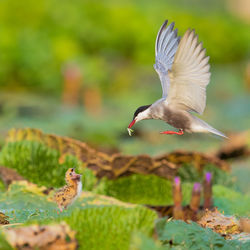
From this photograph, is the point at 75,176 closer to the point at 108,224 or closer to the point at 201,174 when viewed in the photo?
the point at 108,224

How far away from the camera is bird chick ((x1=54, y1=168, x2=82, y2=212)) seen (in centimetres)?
278

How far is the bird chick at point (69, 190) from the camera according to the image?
2.78m

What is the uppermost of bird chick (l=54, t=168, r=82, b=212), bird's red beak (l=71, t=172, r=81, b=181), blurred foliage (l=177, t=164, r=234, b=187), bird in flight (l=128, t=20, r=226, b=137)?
bird in flight (l=128, t=20, r=226, b=137)

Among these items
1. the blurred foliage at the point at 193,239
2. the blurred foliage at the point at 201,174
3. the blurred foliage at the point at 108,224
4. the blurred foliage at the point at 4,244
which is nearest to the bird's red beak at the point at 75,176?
the blurred foliage at the point at 108,224

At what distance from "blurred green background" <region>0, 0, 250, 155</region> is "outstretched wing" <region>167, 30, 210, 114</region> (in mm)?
4726

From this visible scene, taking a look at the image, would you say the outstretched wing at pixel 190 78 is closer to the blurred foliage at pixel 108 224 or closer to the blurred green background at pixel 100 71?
the blurred foliage at pixel 108 224

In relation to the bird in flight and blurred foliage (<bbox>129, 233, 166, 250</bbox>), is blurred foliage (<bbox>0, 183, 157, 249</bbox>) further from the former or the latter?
the bird in flight

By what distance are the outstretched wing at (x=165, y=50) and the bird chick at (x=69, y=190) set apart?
57 cm

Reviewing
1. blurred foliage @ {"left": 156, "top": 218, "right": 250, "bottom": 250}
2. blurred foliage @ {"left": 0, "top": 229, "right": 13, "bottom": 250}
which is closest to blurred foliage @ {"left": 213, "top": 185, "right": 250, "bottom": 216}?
blurred foliage @ {"left": 156, "top": 218, "right": 250, "bottom": 250}

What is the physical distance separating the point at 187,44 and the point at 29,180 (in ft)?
5.86

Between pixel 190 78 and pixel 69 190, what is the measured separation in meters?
0.78

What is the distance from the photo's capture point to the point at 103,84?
47.6 ft

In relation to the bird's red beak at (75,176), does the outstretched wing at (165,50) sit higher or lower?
higher

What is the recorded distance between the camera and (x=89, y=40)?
1597 cm
